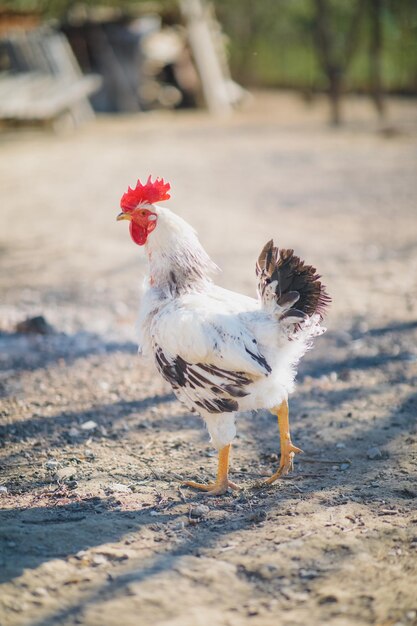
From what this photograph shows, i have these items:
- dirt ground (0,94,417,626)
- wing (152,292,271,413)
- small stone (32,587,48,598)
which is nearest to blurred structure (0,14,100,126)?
dirt ground (0,94,417,626)

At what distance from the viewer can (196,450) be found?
4.19 meters

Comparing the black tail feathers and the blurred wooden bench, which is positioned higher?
the blurred wooden bench

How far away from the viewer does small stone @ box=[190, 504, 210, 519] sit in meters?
3.45

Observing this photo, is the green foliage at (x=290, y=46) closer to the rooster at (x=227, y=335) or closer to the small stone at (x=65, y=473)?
the rooster at (x=227, y=335)

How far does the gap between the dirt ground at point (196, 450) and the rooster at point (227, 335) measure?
401 millimetres

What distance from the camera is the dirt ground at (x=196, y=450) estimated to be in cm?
281

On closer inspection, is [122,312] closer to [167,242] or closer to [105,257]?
[105,257]

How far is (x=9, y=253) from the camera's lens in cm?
799

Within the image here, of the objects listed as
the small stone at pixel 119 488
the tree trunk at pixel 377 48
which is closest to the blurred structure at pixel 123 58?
the tree trunk at pixel 377 48

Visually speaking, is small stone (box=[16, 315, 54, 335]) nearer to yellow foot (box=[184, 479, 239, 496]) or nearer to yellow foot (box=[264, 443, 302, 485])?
yellow foot (box=[184, 479, 239, 496])

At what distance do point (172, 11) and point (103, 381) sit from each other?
16849 millimetres

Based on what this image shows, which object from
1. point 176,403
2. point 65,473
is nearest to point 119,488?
point 65,473

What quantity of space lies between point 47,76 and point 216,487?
14947 mm

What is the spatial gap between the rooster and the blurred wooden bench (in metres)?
11.8
